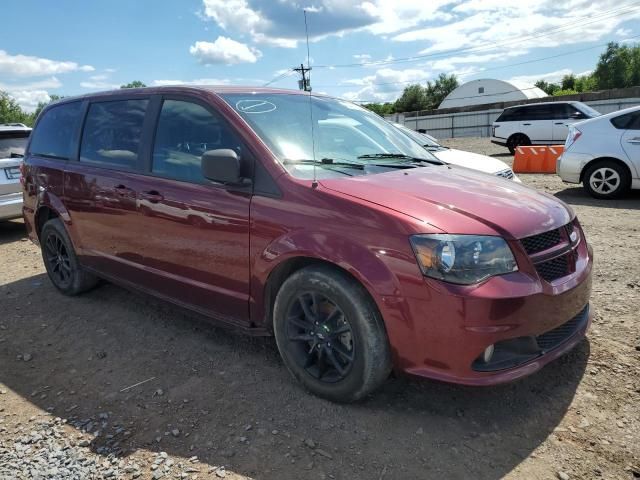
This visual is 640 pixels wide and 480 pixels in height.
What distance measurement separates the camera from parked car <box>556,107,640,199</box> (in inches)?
320

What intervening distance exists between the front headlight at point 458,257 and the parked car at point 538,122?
15.7 metres

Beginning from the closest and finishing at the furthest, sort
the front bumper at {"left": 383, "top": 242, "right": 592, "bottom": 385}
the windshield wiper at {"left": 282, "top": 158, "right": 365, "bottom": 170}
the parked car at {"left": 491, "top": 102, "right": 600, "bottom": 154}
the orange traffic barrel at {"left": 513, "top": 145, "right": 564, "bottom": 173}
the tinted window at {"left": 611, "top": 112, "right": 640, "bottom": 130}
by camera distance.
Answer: the front bumper at {"left": 383, "top": 242, "right": 592, "bottom": 385}
the windshield wiper at {"left": 282, "top": 158, "right": 365, "bottom": 170}
the tinted window at {"left": 611, "top": 112, "right": 640, "bottom": 130}
the orange traffic barrel at {"left": 513, "top": 145, "right": 564, "bottom": 173}
the parked car at {"left": 491, "top": 102, "right": 600, "bottom": 154}

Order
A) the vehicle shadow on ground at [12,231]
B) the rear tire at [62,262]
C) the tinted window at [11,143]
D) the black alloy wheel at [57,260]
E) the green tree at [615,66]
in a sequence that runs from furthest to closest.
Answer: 1. the green tree at [615,66]
2. the vehicle shadow on ground at [12,231]
3. the tinted window at [11,143]
4. the black alloy wheel at [57,260]
5. the rear tire at [62,262]

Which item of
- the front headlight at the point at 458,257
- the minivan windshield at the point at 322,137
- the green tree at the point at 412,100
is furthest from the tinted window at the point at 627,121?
the green tree at the point at 412,100

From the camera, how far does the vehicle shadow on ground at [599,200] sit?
7988 millimetres

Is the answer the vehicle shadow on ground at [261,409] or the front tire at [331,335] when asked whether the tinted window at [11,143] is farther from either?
the front tire at [331,335]

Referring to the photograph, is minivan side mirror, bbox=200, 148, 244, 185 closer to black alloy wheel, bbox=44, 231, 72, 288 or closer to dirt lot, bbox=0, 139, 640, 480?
dirt lot, bbox=0, 139, 640, 480

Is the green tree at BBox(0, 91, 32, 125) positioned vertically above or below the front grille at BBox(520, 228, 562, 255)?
above

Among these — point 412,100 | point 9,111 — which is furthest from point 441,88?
point 9,111

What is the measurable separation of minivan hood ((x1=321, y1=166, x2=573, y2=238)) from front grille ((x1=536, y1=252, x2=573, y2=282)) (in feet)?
0.57

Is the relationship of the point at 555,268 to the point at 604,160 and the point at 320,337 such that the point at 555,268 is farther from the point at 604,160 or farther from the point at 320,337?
the point at 604,160

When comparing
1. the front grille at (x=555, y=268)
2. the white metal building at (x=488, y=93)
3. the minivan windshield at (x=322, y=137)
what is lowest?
the front grille at (x=555, y=268)

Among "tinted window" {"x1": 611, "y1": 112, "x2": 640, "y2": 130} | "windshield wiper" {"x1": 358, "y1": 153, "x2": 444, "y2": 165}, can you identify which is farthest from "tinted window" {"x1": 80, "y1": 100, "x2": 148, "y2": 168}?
"tinted window" {"x1": 611, "y1": 112, "x2": 640, "y2": 130}

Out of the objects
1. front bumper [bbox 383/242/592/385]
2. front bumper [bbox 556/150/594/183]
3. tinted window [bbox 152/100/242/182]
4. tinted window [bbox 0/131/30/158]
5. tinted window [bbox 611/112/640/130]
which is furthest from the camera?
front bumper [bbox 556/150/594/183]
